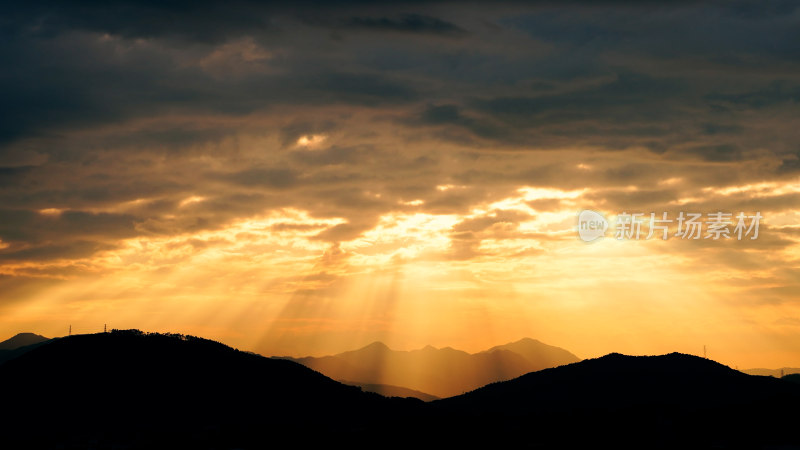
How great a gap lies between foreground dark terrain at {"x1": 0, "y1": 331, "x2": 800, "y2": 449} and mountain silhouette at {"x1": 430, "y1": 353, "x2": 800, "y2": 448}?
0.86ft

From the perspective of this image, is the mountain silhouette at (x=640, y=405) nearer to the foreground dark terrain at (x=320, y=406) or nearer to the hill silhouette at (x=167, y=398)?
the foreground dark terrain at (x=320, y=406)

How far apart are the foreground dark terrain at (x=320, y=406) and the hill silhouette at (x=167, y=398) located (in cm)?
25

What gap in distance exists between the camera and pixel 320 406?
365 ft

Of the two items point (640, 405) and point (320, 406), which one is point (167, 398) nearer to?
point (320, 406)

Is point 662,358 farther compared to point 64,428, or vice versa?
point 662,358

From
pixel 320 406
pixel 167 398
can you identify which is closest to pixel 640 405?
pixel 320 406

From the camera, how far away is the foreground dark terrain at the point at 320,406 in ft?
298

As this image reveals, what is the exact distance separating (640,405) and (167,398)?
66.2 m

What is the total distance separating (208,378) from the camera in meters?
114

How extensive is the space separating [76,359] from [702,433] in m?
88.9

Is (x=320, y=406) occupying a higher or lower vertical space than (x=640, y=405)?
lower

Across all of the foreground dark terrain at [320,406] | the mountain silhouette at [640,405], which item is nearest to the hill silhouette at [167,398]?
the foreground dark terrain at [320,406]

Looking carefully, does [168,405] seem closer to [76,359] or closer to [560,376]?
[76,359]

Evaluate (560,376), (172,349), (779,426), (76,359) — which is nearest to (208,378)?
(172,349)
